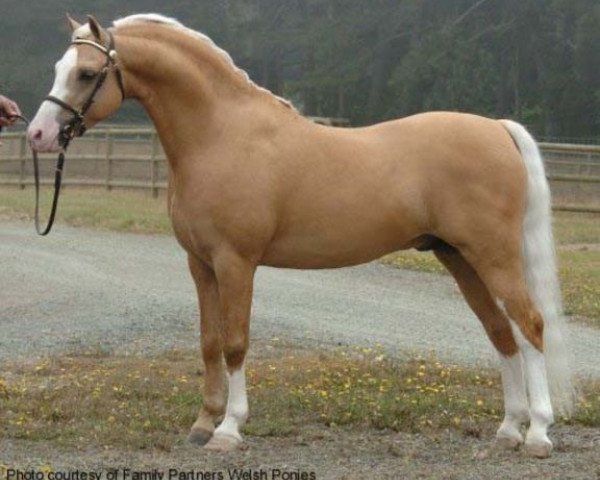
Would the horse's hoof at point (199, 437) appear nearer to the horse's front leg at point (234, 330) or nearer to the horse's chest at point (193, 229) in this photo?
the horse's front leg at point (234, 330)

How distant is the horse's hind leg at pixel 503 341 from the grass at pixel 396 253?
5608 millimetres

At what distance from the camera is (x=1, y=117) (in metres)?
7.00

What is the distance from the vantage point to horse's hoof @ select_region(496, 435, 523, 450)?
6.88 m

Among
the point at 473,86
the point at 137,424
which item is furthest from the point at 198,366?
the point at 473,86

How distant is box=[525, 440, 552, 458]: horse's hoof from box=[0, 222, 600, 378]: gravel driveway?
10.5 ft

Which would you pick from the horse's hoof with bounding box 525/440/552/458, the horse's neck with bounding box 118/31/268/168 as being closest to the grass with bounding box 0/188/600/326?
the horse's hoof with bounding box 525/440/552/458

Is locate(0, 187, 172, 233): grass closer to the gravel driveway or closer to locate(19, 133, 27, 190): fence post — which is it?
locate(19, 133, 27, 190): fence post

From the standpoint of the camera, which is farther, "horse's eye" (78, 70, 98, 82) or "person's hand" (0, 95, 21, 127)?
"person's hand" (0, 95, 21, 127)

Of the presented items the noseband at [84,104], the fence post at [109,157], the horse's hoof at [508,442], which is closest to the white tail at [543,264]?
the horse's hoof at [508,442]

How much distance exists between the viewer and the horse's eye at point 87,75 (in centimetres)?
651

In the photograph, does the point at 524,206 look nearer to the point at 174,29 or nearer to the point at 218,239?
the point at 218,239

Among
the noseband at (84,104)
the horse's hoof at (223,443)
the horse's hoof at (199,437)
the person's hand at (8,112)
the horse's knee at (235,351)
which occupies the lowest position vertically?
the horse's hoof at (199,437)

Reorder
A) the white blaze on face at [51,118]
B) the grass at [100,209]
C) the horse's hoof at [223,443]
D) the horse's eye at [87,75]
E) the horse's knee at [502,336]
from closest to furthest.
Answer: the white blaze on face at [51,118]
the horse's eye at [87,75]
the horse's hoof at [223,443]
the horse's knee at [502,336]
the grass at [100,209]

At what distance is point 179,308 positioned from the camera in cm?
1261
